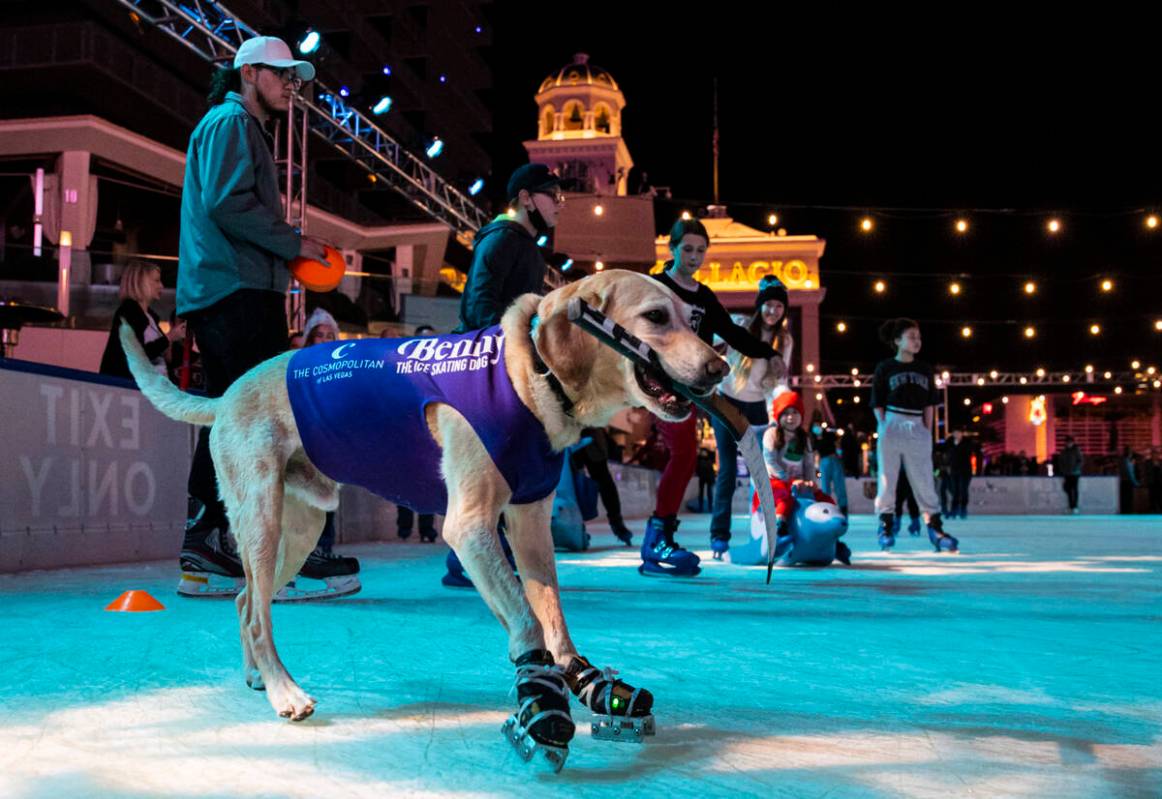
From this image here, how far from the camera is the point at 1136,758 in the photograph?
161 centimetres

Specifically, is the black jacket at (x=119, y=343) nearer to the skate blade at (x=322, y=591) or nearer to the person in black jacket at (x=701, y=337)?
the skate blade at (x=322, y=591)

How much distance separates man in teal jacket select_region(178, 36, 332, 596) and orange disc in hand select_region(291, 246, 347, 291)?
3 centimetres

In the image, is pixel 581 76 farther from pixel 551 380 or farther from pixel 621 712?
pixel 621 712

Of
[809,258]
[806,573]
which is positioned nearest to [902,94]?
[809,258]

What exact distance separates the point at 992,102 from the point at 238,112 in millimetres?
30657

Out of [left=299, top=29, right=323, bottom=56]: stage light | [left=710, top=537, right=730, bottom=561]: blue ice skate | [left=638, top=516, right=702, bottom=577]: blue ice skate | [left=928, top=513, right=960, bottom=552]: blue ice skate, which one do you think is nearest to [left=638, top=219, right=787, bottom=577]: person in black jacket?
[left=638, top=516, right=702, bottom=577]: blue ice skate

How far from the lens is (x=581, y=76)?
141 ft

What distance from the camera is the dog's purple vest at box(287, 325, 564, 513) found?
1854mm

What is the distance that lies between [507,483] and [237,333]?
169 cm

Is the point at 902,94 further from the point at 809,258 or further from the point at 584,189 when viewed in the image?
the point at 584,189

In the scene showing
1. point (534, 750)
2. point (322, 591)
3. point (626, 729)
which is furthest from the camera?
point (322, 591)

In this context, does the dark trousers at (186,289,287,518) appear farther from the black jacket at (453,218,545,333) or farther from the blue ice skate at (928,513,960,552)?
the blue ice skate at (928,513,960,552)

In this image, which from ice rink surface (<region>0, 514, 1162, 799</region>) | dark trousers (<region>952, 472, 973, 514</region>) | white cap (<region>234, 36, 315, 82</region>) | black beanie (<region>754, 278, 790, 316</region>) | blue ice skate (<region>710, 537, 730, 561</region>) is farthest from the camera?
dark trousers (<region>952, 472, 973, 514</region>)

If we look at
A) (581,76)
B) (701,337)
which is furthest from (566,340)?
(581,76)
